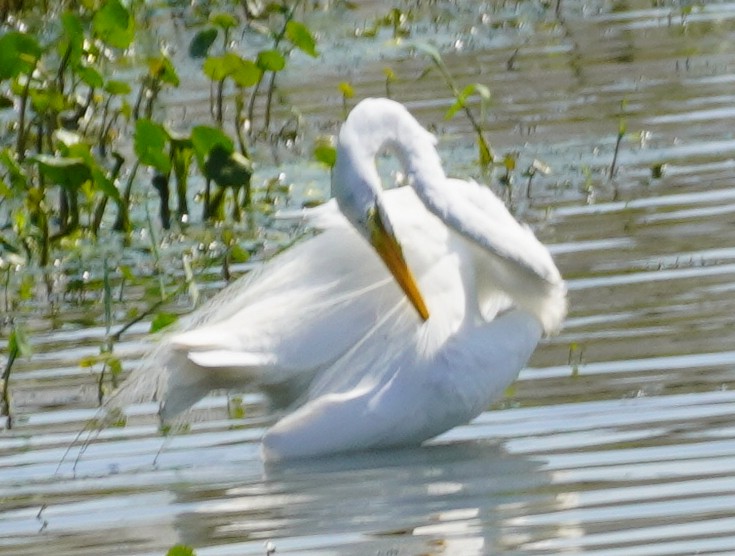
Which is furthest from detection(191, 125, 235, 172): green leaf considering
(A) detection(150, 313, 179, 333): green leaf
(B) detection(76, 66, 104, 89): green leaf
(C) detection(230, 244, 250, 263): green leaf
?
(A) detection(150, 313, 179, 333): green leaf

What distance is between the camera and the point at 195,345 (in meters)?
6.06

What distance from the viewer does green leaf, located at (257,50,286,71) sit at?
29.9ft

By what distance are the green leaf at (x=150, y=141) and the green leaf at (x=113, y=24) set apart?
3.32 ft

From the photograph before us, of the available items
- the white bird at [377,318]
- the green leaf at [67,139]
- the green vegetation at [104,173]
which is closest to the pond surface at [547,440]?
the white bird at [377,318]

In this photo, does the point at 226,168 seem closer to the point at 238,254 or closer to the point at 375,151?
the point at 238,254

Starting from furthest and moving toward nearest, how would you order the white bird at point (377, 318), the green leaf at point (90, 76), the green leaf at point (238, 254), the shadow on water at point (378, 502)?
1. the green leaf at point (90, 76)
2. the green leaf at point (238, 254)
3. the white bird at point (377, 318)
4. the shadow on water at point (378, 502)

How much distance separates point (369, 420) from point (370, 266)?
0.66m

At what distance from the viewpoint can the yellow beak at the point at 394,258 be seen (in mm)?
6254

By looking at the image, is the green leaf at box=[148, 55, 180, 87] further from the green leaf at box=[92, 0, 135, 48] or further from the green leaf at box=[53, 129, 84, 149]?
the green leaf at box=[53, 129, 84, 149]

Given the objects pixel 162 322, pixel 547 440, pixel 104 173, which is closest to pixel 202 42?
pixel 104 173

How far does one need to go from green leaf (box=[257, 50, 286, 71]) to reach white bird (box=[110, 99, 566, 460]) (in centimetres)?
230

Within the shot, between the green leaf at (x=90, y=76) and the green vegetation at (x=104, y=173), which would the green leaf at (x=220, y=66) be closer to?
the green vegetation at (x=104, y=173)

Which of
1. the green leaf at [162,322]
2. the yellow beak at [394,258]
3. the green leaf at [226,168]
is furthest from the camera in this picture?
the green leaf at [226,168]

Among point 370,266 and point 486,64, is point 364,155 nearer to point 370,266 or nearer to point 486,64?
point 370,266
